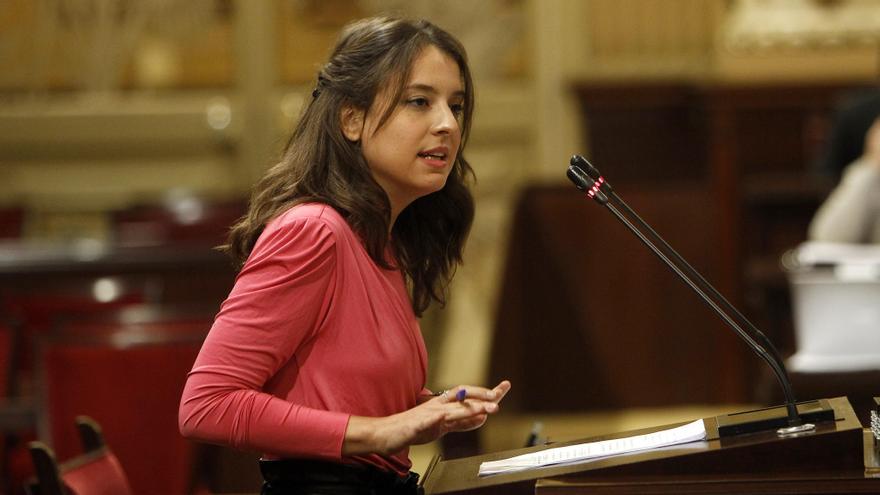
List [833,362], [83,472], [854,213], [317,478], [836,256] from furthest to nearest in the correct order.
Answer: [854,213] → [836,256] → [833,362] → [83,472] → [317,478]

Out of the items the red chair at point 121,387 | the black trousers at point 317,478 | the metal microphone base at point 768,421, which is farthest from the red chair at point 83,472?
the metal microphone base at point 768,421

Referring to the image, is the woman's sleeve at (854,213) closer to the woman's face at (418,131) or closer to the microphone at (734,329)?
the microphone at (734,329)

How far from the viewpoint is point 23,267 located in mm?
4500

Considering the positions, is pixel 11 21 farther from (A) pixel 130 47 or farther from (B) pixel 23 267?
(B) pixel 23 267

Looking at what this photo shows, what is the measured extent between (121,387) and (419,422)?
1593 mm

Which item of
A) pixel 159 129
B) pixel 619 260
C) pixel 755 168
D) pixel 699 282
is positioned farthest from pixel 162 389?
pixel 159 129

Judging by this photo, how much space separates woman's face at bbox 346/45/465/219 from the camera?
1770mm

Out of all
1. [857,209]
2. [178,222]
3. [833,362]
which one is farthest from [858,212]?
[178,222]

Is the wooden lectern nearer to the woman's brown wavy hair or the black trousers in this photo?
the black trousers

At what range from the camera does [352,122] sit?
182 centimetres

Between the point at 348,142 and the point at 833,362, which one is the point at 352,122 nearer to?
the point at 348,142

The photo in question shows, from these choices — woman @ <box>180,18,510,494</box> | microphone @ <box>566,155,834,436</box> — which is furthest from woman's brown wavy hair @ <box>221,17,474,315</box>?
microphone @ <box>566,155,834,436</box>

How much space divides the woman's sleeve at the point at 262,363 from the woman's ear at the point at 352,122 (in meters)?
0.20

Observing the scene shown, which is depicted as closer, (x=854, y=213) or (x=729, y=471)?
(x=729, y=471)
